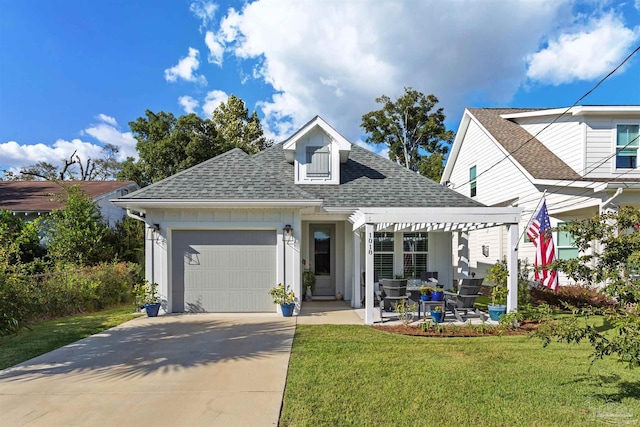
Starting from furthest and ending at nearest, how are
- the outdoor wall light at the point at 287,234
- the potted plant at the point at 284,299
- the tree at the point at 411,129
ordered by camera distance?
1. the tree at the point at 411,129
2. the outdoor wall light at the point at 287,234
3. the potted plant at the point at 284,299

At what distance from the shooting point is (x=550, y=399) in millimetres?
4645

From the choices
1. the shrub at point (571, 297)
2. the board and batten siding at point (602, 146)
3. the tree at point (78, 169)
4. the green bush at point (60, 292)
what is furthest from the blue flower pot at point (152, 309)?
the tree at point (78, 169)

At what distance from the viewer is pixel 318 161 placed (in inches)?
504

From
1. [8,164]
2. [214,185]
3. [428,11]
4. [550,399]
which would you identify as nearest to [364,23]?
[428,11]

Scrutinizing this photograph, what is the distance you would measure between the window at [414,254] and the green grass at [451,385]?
5.39 metres

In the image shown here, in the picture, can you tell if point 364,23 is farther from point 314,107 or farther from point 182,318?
point 182,318

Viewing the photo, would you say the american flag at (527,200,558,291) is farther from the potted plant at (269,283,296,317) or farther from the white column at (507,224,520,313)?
the potted plant at (269,283,296,317)

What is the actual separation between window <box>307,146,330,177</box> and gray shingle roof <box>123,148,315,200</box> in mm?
2158

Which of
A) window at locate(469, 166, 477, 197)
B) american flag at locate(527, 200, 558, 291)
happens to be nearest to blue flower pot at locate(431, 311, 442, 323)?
american flag at locate(527, 200, 558, 291)

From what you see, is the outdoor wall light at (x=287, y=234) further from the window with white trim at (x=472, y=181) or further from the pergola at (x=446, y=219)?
the window with white trim at (x=472, y=181)

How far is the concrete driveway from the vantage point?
13.9 ft

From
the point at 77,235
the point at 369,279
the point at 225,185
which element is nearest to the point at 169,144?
the point at 77,235

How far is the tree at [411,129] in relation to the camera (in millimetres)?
33959

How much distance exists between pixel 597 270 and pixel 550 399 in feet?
5.96
